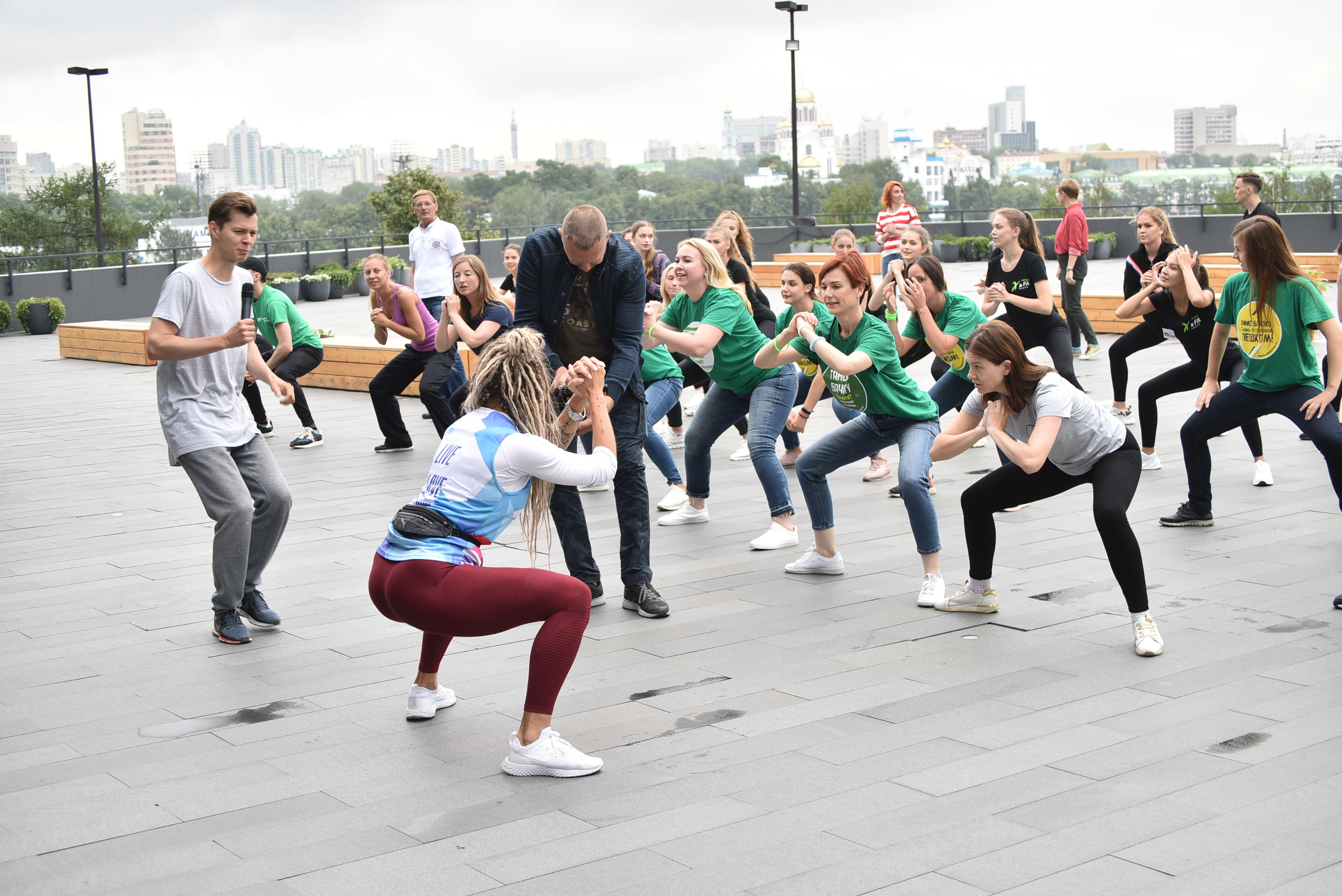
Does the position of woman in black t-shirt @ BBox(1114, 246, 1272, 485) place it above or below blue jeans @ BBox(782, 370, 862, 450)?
above

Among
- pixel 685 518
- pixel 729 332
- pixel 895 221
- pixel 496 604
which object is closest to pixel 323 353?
pixel 685 518

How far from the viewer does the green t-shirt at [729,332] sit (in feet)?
22.0

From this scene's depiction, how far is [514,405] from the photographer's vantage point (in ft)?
13.1

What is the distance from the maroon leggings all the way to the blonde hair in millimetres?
293

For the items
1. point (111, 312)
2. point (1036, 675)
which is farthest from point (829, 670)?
point (111, 312)

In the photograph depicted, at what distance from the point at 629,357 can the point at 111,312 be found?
22.8m

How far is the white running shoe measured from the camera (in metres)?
5.70

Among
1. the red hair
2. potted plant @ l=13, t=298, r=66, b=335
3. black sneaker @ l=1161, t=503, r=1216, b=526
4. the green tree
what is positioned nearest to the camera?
black sneaker @ l=1161, t=503, r=1216, b=526

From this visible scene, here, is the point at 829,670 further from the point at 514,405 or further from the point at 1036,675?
the point at 514,405

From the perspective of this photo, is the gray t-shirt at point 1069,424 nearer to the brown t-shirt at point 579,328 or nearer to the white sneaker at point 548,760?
the brown t-shirt at point 579,328

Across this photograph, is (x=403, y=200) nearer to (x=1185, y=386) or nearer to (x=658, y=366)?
(x=658, y=366)

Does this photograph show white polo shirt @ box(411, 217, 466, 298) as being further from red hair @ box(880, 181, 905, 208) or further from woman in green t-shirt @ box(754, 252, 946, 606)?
woman in green t-shirt @ box(754, 252, 946, 606)

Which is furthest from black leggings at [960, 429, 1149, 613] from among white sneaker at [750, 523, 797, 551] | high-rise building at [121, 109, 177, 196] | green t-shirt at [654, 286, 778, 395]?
high-rise building at [121, 109, 177, 196]

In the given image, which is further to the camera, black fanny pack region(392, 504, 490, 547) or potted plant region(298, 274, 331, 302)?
potted plant region(298, 274, 331, 302)
